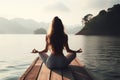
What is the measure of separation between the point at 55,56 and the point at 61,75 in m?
1.20

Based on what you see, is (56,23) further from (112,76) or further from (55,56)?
(112,76)

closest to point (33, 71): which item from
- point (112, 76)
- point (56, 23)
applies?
point (56, 23)

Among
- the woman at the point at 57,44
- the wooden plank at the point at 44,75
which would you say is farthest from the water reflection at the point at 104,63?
the wooden plank at the point at 44,75

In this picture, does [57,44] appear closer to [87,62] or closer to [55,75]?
[55,75]

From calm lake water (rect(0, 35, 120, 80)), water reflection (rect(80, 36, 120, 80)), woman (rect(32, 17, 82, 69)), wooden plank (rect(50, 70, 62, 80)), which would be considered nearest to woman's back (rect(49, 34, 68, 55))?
woman (rect(32, 17, 82, 69))

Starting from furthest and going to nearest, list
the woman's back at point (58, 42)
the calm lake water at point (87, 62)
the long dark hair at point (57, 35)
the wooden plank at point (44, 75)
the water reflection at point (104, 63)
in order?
the water reflection at point (104, 63), the calm lake water at point (87, 62), the woman's back at point (58, 42), the long dark hair at point (57, 35), the wooden plank at point (44, 75)

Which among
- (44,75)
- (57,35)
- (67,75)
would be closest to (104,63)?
(57,35)

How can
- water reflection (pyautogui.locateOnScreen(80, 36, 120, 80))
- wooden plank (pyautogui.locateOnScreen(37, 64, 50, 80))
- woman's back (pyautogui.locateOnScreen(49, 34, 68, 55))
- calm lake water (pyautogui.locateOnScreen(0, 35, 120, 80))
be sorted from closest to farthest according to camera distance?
wooden plank (pyautogui.locateOnScreen(37, 64, 50, 80)) → woman's back (pyautogui.locateOnScreen(49, 34, 68, 55)) → calm lake water (pyautogui.locateOnScreen(0, 35, 120, 80)) → water reflection (pyautogui.locateOnScreen(80, 36, 120, 80))

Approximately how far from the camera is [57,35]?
11.1m

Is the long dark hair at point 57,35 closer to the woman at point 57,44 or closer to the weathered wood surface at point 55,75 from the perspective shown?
the woman at point 57,44

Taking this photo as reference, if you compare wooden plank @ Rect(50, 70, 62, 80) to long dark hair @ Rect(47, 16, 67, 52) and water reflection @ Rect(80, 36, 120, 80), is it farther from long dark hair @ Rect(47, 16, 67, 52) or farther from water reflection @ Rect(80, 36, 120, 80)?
water reflection @ Rect(80, 36, 120, 80)

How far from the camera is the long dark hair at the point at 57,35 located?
427 inches

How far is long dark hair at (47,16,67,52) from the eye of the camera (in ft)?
35.6

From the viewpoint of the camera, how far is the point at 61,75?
34.6 feet
